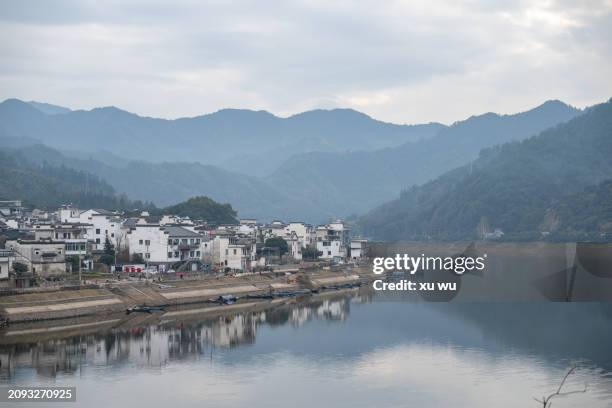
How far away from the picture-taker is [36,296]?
3397 centimetres

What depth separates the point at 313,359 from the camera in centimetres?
2853

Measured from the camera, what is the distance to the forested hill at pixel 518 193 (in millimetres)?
115062

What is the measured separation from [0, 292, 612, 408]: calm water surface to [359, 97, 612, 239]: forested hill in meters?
70.5

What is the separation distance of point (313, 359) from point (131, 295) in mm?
12072

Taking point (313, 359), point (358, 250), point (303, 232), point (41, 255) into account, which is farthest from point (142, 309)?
point (358, 250)

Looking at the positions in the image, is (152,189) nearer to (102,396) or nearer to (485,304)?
(485,304)

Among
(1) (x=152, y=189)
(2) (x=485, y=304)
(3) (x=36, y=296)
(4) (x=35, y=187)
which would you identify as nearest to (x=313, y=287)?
(2) (x=485, y=304)

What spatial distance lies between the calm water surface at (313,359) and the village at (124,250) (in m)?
6.40

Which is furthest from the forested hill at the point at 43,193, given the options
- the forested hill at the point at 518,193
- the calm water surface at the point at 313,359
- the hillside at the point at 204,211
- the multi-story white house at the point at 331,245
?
the calm water surface at the point at 313,359

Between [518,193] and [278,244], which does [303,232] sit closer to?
[278,244]

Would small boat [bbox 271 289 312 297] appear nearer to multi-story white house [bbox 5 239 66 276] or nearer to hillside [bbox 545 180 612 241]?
multi-story white house [bbox 5 239 66 276]

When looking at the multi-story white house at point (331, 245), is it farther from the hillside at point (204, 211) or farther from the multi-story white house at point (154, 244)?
the multi-story white house at point (154, 244)

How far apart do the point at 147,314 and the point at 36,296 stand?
4.45m

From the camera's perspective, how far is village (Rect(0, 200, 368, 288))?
40312 millimetres
